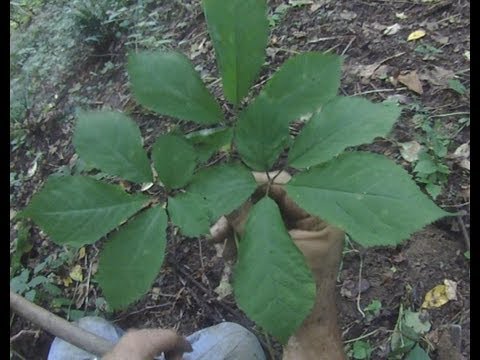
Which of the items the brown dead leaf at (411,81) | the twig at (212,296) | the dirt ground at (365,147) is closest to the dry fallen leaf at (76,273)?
the dirt ground at (365,147)

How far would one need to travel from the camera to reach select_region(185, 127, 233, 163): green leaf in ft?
3.32

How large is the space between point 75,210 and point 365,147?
1131 mm

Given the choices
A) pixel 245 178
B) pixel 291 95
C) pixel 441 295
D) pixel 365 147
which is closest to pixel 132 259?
pixel 245 178

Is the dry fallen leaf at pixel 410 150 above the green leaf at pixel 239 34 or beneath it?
beneath

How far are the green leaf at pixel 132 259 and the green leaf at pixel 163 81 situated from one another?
0.67 ft

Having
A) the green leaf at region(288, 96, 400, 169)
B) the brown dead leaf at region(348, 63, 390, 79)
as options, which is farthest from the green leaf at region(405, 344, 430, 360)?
the brown dead leaf at region(348, 63, 390, 79)

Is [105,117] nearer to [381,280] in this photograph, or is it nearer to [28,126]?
[381,280]

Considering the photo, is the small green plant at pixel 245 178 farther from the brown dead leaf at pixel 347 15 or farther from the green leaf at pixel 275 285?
the brown dead leaf at pixel 347 15

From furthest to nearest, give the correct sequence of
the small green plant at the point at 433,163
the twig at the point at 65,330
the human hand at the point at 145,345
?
the small green plant at the point at 433,163
the twig at the point at 65,330
the human hand at the point at 145,345

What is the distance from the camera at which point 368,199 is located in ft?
2.96

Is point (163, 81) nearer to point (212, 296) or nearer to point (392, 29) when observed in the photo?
point (212, 296)

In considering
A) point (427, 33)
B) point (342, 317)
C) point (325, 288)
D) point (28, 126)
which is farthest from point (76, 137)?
point (28, 126)

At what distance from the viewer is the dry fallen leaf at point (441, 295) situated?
1.54m

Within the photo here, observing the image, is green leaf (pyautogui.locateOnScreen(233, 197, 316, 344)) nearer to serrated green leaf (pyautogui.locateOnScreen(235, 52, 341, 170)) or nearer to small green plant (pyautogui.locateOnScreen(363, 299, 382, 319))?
serrated green leaf (pyautogui.locateOnScreen(235, 52, 341, 170))
